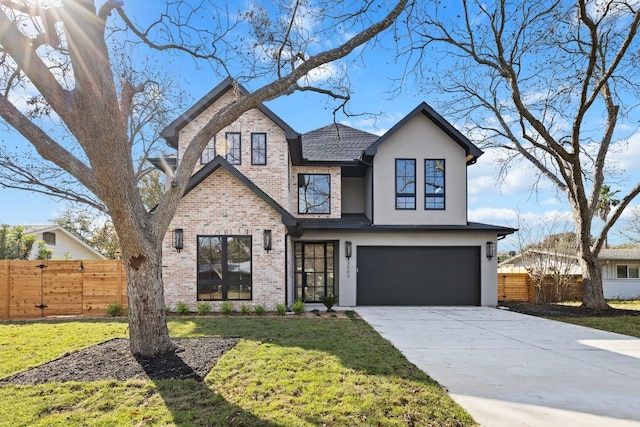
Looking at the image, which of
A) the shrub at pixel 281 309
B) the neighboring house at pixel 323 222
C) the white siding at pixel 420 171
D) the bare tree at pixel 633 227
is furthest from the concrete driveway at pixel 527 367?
the bare tree at pixel 633 227

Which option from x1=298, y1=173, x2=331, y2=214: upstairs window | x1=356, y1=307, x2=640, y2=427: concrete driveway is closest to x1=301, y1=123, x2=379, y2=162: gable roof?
x1=298, y1=173, x2=331, y2=214: upstairs window

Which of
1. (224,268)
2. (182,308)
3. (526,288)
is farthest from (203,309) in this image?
(526,288)

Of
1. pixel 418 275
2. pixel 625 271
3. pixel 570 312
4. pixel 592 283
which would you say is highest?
pixel 418 275

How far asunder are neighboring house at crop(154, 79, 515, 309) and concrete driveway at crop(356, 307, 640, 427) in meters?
3.49

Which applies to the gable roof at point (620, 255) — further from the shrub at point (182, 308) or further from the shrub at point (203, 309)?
the shrub at point (182, 308)

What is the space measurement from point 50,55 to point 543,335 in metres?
12.2

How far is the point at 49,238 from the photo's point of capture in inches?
851

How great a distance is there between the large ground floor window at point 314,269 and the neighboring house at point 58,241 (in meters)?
13.0

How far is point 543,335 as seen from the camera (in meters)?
8.34

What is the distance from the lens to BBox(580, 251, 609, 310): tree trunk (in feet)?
44.9

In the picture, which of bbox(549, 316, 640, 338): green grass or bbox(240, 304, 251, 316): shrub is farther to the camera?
bbox(240, 304, 251, 316): shrub

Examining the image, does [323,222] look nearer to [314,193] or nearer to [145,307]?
[314,193]

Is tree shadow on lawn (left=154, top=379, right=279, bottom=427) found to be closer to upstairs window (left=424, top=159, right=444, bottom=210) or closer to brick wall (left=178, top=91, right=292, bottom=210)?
brick wall (left=178, top=91, right=292, bottom=210)

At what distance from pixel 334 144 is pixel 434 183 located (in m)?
4.45
